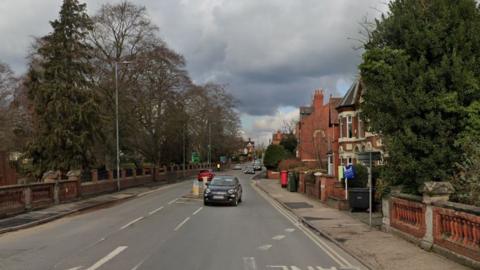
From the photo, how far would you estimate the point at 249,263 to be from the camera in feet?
34.4

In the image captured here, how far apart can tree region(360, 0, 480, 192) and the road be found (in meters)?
3.33

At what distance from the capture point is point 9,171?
32156 mm

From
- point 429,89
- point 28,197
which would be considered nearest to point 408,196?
point 429,89

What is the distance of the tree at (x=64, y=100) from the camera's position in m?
37.7

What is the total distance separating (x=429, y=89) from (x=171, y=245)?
7.75 metres

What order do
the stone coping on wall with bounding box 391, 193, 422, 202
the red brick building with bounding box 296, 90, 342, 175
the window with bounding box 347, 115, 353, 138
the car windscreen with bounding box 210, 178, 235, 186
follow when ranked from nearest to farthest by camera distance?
the stone coping on wall with bounding box 391, 193, 422, 202 → the car windscreen with bounding box 210, 178, 235, 186 → the window with bounding box 347, 115, 353, 138 → the red brick building with bounding box 296, 90, 342, 175

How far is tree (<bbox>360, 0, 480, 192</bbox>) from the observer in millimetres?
13469

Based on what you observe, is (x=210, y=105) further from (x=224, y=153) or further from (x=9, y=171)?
(x=9, y=171)

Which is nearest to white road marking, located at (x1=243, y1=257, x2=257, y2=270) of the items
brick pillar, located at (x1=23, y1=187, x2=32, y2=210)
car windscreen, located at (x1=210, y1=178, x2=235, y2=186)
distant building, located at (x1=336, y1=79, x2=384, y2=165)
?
brick pillar, located at (x1=23, y1=187, x2=32, y2=210)

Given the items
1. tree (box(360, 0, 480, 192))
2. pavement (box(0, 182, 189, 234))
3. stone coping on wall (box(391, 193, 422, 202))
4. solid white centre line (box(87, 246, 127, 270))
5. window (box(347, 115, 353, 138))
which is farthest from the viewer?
window (box(347, 115, 353, 138))

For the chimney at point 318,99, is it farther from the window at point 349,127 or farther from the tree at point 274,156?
the window at point 349,127

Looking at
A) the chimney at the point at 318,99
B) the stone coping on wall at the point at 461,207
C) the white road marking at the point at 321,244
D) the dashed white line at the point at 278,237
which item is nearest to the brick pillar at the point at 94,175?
the white road marking at the point at 321,244

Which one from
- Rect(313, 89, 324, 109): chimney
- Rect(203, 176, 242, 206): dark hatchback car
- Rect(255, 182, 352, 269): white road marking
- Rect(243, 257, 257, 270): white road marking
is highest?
Rect(313, 89, 324, 109): chimney

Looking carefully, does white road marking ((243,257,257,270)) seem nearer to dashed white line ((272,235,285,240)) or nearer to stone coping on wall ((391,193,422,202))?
dashed white line ((272,235,285,240))
